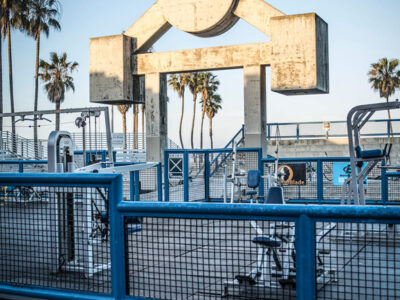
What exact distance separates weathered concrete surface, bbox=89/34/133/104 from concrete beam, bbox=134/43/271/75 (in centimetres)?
70

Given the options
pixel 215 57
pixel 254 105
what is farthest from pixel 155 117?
pixel 254 105

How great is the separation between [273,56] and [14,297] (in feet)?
45.0

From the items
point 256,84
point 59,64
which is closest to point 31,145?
point 256,84

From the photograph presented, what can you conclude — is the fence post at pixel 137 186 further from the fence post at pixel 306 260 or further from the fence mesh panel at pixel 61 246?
the fence post at pixel 306 260

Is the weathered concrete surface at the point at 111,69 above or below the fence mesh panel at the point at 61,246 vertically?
above

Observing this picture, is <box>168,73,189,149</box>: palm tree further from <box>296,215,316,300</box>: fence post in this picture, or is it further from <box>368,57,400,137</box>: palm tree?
<box>296,215,316,300</box>: fence post

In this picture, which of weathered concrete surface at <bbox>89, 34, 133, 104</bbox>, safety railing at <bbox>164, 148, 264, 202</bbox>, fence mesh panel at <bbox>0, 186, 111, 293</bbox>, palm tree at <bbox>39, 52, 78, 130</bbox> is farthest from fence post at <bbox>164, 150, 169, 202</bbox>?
palm tree at <bbox>39, 52, 78, 130</bbox>

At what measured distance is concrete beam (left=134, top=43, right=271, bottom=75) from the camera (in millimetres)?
17266

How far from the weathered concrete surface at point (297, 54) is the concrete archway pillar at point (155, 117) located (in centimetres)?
468

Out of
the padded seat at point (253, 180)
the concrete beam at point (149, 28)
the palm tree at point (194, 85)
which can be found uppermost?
the palm tree at point (194, 85)

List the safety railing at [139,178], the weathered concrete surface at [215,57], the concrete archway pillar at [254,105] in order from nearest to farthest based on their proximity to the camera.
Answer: the safety railing at [139,178]
the weathered concrete surface at [215,57]
the concrete archway pillar at [254,105]

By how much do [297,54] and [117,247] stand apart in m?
13.7

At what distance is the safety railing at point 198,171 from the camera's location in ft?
40.0

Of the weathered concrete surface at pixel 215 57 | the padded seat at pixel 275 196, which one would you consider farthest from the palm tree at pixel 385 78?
the padded seat at pixel 275 196
